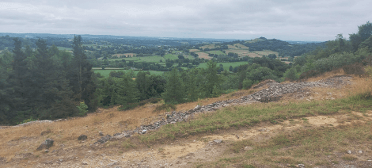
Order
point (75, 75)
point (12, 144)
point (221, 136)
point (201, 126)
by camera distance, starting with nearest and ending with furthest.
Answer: point (221, 136) < point (201, 126) < point (12, 144) < point (75, 75)

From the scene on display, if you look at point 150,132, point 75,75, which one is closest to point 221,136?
point 150,132

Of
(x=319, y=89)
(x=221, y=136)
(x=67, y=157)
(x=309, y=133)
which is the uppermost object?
(x=319, y=89)

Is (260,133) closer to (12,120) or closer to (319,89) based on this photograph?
(319,89)

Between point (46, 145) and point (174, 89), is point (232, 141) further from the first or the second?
point (174, 89)

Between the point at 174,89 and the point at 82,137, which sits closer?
the point at 82,137

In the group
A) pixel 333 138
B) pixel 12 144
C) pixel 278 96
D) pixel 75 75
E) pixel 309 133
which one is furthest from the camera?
pixel 75 75

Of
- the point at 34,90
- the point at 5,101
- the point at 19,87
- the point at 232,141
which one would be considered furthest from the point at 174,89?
the point at 5,101

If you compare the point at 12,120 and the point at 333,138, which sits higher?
the point at 333,138

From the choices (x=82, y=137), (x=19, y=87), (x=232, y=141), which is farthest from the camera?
(x=19, y=87)
